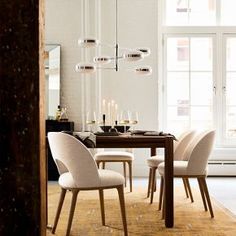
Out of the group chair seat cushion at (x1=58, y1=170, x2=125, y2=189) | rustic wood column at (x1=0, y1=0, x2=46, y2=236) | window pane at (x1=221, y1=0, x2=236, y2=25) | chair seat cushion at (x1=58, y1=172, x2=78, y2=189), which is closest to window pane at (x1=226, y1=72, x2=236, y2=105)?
window pane at (x1=221, y1=0, x2=236, y2=25)

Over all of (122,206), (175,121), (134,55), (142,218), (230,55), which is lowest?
(142,218)

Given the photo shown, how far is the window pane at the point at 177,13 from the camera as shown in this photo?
22.7 feet

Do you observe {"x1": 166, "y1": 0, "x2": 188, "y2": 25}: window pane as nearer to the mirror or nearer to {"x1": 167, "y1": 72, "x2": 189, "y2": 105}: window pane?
{"x1": 167, "y1": 72, "x2": 189, "y2": 105}: window pane

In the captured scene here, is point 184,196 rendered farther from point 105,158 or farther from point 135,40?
point 135,40

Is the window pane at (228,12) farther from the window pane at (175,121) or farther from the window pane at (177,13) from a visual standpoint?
the window pane at (175,121)

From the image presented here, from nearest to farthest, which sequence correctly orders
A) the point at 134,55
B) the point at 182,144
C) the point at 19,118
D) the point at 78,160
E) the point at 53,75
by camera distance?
the point at 19,118 → the point at 78,160 → the point at 134,55 → the point at 182,144 → the point at 53,75

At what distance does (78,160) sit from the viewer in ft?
9.83

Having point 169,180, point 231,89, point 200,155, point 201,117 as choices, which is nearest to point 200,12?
point 231,89

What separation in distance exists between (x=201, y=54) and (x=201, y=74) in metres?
0.32

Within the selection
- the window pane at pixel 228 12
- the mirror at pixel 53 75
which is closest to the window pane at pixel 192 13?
the window pane at pixel 228 12

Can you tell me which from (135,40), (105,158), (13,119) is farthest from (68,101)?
(13,119)

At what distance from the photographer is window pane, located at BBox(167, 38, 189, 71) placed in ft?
22.5

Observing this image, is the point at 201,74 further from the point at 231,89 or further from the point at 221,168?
the point at 221,168

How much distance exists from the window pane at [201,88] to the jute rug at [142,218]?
91.6 inches
